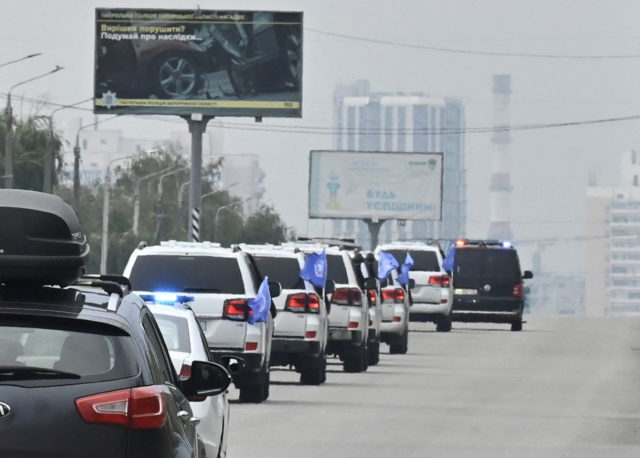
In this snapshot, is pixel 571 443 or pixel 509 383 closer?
pixel 571 443

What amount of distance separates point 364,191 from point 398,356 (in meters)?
68.4

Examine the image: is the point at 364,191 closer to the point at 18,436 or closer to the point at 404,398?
the point at 404,398

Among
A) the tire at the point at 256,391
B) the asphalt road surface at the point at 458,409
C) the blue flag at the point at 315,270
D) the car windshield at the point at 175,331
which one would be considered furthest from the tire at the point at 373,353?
the car windshield at the point at 175,331

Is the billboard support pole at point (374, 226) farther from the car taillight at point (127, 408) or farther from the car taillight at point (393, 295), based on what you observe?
the car taillight at point (127, 408)

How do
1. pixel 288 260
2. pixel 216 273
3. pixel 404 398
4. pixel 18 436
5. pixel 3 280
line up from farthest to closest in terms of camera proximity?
pixel 288 260 → pixel 404 398 → pixel 216 273 → pixel 3 280 → pixel 18 436

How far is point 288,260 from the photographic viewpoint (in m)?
27.0

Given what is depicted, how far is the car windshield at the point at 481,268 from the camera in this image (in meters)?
52.4

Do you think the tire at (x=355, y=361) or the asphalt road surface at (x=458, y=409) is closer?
the asphalt road surface at (x=458, y=409)

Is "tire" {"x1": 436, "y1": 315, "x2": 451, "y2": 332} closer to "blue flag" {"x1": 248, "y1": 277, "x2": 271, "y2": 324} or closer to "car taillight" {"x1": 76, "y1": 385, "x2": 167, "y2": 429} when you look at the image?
"blue flag" {"x1": 248, "y1": 277, "x2": 271, "y2": 324}

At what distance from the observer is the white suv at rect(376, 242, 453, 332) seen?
4966 centimetres

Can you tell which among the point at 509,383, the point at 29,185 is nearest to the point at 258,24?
the point at 29,185

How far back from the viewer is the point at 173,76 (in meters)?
67.4

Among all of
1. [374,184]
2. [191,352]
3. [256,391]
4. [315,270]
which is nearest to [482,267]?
[315,270]

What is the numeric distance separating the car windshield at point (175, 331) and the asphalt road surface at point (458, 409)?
152cm
